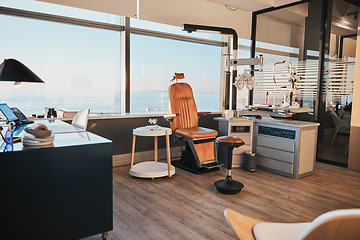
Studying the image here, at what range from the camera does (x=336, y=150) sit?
4.98 m

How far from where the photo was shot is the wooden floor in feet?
8.46

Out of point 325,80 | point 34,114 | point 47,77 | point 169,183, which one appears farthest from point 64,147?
point 325,80

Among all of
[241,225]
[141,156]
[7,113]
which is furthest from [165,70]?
[241,225]

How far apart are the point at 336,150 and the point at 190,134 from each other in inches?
105

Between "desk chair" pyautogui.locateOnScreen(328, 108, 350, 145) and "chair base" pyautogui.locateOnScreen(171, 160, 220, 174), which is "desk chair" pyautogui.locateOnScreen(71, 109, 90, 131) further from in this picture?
"desk chair" pyautogui.locateOnScreen(328, 108, 350, 145)

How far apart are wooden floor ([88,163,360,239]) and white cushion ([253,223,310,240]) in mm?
1046

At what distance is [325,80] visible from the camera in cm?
508

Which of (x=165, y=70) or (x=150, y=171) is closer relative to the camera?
(x=150, y=171)

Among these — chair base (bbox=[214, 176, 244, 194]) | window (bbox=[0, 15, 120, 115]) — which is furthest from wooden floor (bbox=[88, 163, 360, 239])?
window (bbox=[0, 15, 120, 115])

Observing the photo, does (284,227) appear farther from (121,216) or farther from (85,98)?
(85,98)

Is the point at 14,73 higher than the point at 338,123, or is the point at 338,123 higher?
the point at 14,73

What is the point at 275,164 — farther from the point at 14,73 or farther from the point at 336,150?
the point at 14,73

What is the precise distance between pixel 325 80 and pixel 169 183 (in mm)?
3330

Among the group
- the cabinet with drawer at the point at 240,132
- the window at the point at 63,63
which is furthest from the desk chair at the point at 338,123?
the window at the point at 63,63
